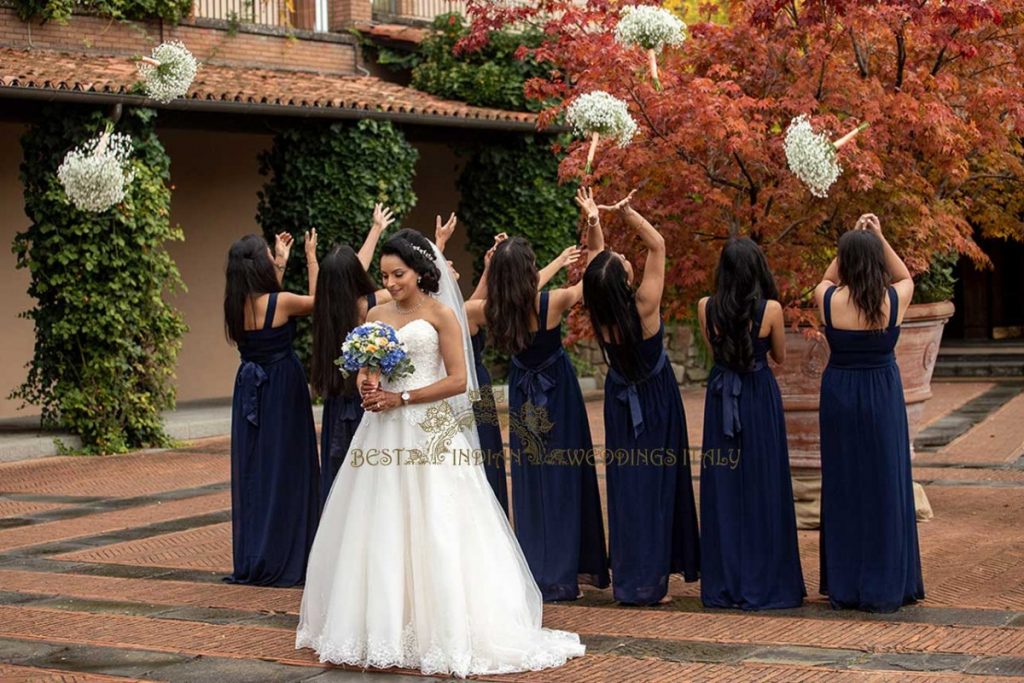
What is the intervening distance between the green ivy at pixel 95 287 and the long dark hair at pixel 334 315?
7404mm

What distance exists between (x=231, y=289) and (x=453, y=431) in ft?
7.65

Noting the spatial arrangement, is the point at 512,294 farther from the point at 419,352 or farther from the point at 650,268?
the point at 419,352

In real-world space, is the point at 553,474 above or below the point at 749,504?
above

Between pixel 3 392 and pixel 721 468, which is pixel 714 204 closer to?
pixel 721 468

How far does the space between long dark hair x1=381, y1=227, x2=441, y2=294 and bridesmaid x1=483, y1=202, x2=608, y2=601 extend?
937 millimetres

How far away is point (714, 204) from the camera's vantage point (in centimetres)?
940

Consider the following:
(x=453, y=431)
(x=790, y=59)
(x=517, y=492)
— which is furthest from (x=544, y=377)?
(x=790, y=59)

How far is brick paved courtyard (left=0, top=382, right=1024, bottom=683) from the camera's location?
6.18 m

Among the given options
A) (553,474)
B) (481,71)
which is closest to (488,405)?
(553,474)

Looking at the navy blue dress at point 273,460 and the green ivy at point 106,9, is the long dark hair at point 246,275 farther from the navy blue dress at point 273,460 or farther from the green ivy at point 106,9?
the green ivy at point 106,9

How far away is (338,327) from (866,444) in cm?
279

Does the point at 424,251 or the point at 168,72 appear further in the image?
the point at 168,72

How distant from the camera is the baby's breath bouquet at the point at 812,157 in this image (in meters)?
8.30

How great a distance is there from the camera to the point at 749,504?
24.6ft
